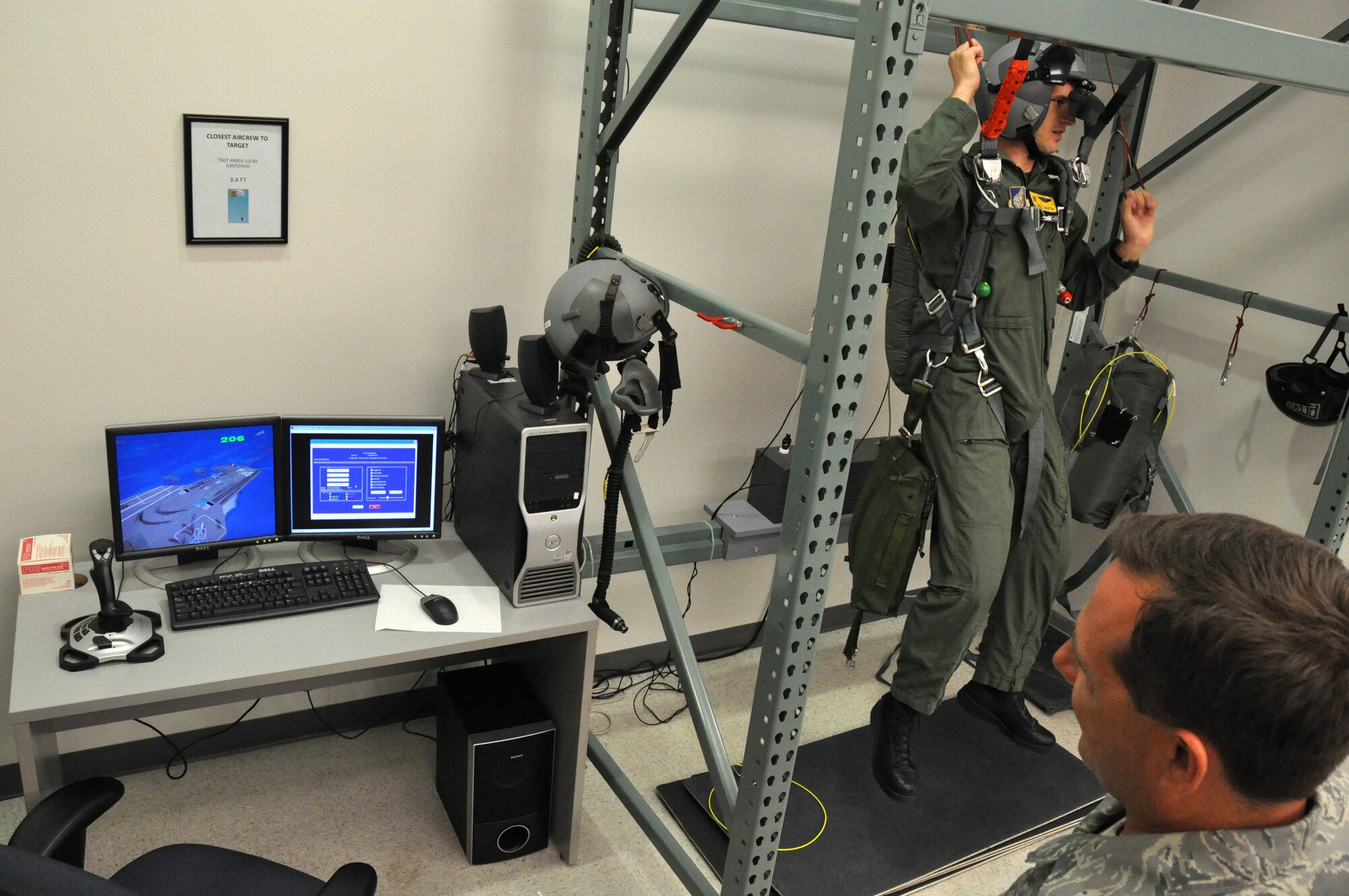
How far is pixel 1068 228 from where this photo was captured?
2.35 m

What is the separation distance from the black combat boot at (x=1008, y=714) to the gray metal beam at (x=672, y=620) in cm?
97

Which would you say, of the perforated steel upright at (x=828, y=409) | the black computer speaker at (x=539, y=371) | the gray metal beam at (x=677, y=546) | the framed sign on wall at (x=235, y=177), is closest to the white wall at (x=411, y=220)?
the framed sign on wall at (x=235, y=177)

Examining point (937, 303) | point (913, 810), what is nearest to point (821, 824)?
point (913, 810)

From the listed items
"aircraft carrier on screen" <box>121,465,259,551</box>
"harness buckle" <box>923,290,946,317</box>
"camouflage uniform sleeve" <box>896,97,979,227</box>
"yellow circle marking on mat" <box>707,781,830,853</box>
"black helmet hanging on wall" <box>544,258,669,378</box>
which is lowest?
"yellow circle marking on mat" <box>707,781,830,853</box>

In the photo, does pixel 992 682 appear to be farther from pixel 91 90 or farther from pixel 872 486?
pixel 91 90

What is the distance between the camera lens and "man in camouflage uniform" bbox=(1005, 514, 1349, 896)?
79cm

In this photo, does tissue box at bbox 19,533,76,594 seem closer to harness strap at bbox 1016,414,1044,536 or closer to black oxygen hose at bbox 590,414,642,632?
black oxygen hose at bbox 590,414,642,632

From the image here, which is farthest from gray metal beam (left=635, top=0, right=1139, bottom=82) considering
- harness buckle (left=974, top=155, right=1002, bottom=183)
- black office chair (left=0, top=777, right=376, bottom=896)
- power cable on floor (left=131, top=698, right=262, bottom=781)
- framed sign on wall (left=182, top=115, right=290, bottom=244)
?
power cable on floor (left=131, top=698, right=262, bottom=781)

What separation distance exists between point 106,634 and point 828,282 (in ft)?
4.76

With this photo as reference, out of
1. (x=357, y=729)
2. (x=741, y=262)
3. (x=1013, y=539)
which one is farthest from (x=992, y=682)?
(x=357, y=729)

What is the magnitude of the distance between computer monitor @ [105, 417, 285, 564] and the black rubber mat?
1.25 m

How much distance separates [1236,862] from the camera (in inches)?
31.5

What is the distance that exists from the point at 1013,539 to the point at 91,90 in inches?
91.4

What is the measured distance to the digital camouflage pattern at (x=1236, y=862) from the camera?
79 cm
